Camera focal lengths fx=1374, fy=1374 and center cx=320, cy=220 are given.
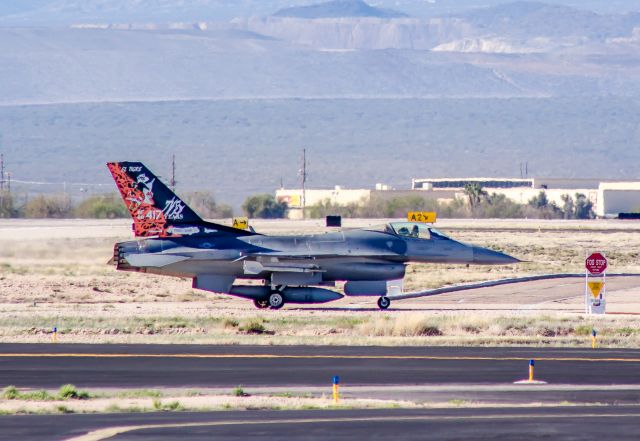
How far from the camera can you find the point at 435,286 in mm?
45031

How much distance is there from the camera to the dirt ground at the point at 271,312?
31.1 m

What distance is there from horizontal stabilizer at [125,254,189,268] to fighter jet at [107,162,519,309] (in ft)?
0.09

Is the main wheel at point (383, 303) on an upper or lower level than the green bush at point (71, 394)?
upper

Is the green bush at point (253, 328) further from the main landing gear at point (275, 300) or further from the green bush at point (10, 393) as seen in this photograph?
the green bush at point (10, 393)

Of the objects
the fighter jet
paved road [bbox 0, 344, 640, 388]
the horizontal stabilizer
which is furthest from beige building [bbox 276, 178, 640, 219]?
paved road [bbox 0, 344, 640, 388]

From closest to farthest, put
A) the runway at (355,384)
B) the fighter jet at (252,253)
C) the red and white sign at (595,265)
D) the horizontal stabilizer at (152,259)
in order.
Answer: the runway at (355,384) < the red and white sign at (595,265) < the horizontal stabilizer at (152,259) < the fighter jet at (252,253)

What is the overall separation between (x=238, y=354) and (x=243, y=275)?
1028cm

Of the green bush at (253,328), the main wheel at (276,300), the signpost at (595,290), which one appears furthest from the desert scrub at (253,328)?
the signpost at (595,290)

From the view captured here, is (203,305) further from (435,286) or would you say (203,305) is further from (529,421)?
(529,421)

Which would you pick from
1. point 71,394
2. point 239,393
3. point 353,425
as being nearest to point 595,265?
point 239,393

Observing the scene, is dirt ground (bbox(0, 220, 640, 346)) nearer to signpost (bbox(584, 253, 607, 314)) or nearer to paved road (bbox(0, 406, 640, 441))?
signpost (bbox(584, 253, 607, 314))

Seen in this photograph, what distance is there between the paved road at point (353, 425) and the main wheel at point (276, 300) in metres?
17.5

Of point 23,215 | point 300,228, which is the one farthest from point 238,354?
point 23,215

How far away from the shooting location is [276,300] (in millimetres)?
37625
